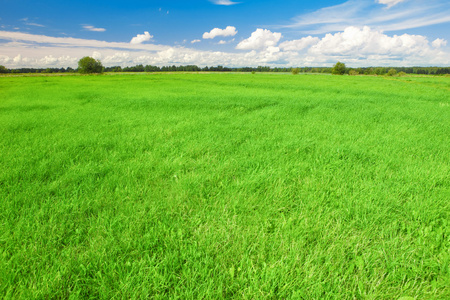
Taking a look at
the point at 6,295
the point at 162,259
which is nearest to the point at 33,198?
the point at 6,295

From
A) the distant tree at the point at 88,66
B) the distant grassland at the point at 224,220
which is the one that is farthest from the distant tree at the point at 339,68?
the distant grassland at the point at 224,220

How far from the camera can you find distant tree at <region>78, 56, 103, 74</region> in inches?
3280

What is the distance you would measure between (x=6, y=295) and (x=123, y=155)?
2.66 metres

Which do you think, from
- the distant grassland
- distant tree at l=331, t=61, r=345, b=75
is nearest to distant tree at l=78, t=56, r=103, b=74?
the distant grassland

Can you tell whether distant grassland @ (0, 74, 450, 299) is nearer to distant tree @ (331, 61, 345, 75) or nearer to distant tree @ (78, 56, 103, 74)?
distant tree @ (78, 56, 103, 74)

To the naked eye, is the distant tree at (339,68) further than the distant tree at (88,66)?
Yes

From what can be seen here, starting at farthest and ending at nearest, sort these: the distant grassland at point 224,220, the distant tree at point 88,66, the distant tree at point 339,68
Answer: the distant tree at point 339,68
the distant tree at point 88,66
the distant grassland at point 224,220

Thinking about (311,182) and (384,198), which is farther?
(311,182)

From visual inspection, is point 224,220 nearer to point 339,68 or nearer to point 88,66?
point 88,66

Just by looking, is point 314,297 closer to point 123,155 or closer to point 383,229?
point 383,229

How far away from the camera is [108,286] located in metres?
1.51

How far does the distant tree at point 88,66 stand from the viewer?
8331 cm

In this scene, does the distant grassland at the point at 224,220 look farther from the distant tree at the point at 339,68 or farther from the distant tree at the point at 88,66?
the distant tree at the point at 339,68

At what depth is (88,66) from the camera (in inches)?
3310
